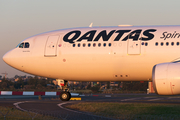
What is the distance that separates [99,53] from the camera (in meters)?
19.5

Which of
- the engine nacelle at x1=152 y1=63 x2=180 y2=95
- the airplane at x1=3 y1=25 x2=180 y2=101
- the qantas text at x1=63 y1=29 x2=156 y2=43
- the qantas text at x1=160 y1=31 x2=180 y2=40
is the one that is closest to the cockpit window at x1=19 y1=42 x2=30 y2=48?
the airplane at x1=3 y1=25 x2=180 y2=101

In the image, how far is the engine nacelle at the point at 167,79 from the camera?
51.3 feet

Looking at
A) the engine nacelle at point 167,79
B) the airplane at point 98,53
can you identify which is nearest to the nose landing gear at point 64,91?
the airplane at point 98,53

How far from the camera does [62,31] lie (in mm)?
21625

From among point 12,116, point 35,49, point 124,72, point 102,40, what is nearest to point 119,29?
point 102,40

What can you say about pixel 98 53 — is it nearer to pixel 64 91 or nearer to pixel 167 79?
pixel 64 91

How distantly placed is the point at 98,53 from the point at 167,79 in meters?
5.46

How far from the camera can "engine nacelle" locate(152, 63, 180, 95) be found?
1564cm

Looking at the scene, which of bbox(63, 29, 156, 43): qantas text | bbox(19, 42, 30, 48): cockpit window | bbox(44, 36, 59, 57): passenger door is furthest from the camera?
bbox(19, 42, 30, 48): cockpit window

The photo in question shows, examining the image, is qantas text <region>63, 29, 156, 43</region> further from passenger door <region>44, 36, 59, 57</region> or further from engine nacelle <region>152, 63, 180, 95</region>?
engine nacelle <region>152, 63, 180, 95</region>

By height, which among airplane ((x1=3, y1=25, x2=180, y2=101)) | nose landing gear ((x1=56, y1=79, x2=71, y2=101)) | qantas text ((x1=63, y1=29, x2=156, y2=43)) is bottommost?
Result: nose landing gear ((x1=56, y1=79, x2=71, y2=101))

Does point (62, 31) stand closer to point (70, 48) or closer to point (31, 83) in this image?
point (70, 48)

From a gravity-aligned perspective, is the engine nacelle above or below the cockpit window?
below

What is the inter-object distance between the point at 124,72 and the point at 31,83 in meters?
106
